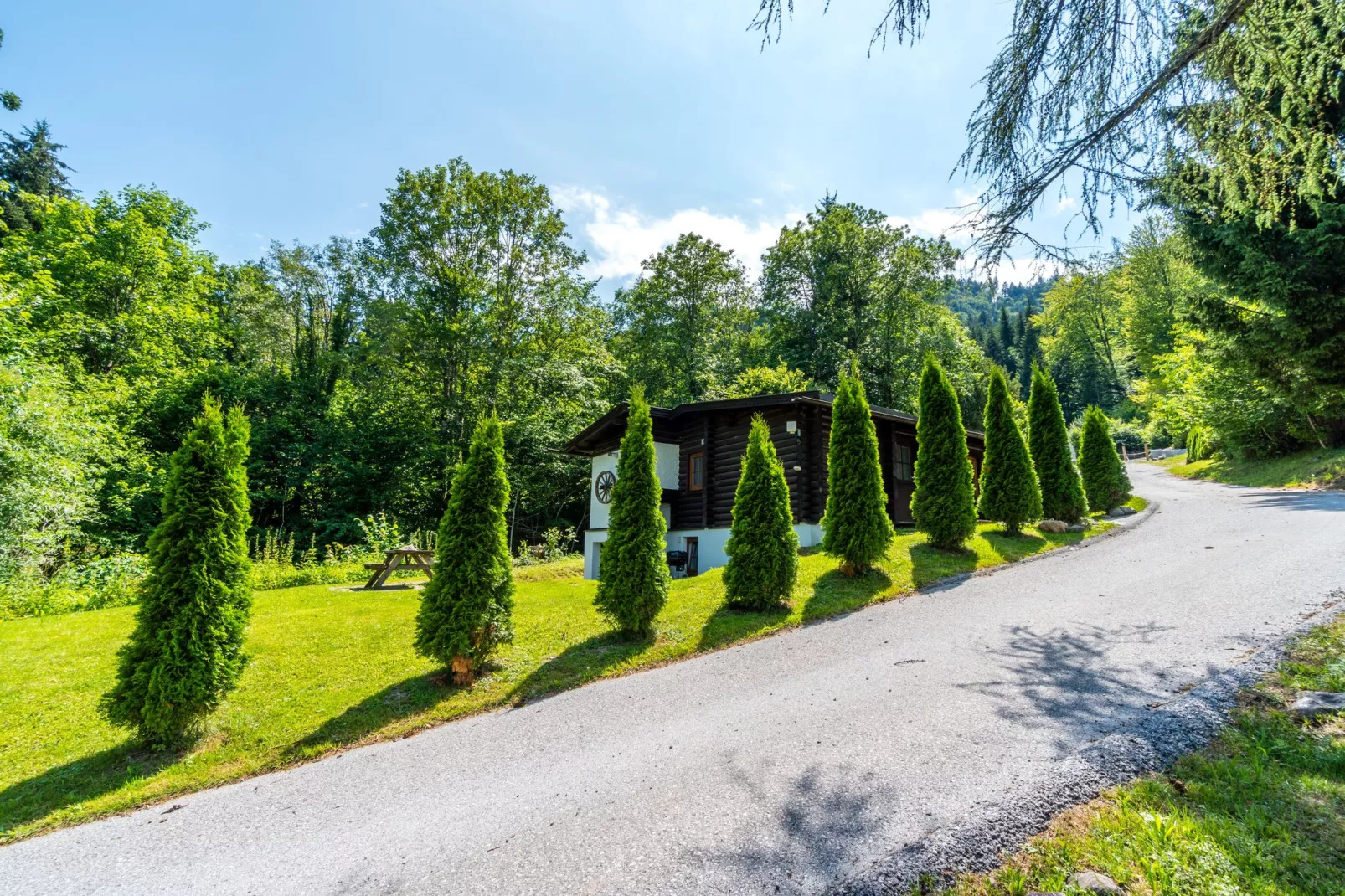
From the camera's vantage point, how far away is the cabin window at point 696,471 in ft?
49.3

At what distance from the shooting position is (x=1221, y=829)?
8.46ft

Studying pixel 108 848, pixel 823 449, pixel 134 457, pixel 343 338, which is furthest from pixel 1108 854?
pixel 343 338

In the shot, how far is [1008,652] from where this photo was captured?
5754mm

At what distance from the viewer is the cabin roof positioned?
1282cm

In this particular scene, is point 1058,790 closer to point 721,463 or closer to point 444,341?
point 721,463

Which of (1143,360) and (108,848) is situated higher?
(1143,360)

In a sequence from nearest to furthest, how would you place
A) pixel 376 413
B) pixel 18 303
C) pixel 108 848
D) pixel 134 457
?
1. pixel 108 848
2. pixel 18 303
3. pixel 134 457
4. pixel 376 413

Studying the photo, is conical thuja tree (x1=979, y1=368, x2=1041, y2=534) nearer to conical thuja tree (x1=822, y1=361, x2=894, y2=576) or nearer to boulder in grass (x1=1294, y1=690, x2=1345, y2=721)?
conical thuja tree (x1=822, y1=361, x2=894, y2=576)

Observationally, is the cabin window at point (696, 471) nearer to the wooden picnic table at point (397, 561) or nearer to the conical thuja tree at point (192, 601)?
the wooden picnic table at point (397, 561)

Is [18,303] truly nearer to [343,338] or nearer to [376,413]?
[376,413]

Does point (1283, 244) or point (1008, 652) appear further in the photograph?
point (1283, 244)

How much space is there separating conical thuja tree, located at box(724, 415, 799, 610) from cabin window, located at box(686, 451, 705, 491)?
21.4 feet

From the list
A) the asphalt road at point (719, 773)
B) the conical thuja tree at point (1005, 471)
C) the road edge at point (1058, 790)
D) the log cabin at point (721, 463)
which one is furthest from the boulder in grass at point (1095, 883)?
the conical thuja tree at point (1005, 471)

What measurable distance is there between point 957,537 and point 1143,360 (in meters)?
36.2
